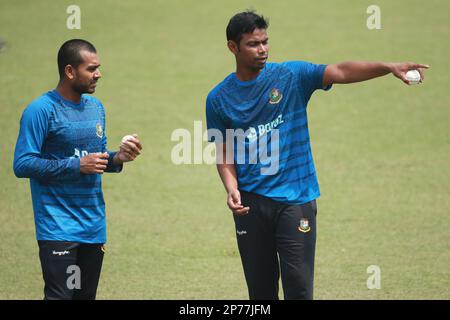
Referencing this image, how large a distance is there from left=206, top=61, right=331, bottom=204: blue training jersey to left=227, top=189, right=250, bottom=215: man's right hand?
19 centimetres

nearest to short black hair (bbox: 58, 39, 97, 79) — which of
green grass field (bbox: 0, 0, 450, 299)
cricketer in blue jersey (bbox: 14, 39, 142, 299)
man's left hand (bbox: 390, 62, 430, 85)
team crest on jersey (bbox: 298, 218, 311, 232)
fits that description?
cricketer in blue jersey (bbox: 14, 39, 142, 299)

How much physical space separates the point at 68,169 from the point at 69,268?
0.70m

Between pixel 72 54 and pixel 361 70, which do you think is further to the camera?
pixel 72 54

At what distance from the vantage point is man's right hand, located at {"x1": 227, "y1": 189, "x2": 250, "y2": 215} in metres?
6.20

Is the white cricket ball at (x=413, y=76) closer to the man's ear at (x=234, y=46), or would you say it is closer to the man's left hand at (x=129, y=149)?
the man's ear at (x=234, y=46)

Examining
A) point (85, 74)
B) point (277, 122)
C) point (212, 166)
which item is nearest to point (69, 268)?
point (85, 74)

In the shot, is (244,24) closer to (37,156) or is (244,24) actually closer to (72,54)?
(72,54)

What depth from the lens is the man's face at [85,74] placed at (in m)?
6.30

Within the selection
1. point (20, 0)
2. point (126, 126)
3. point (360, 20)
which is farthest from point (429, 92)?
point (20, 0)

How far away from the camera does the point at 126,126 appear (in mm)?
14469

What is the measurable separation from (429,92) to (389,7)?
429 cm

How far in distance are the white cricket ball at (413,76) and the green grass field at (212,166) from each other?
3.30m

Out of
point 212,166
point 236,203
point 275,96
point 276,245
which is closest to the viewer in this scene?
point 236,203

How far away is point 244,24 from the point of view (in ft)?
20.7
